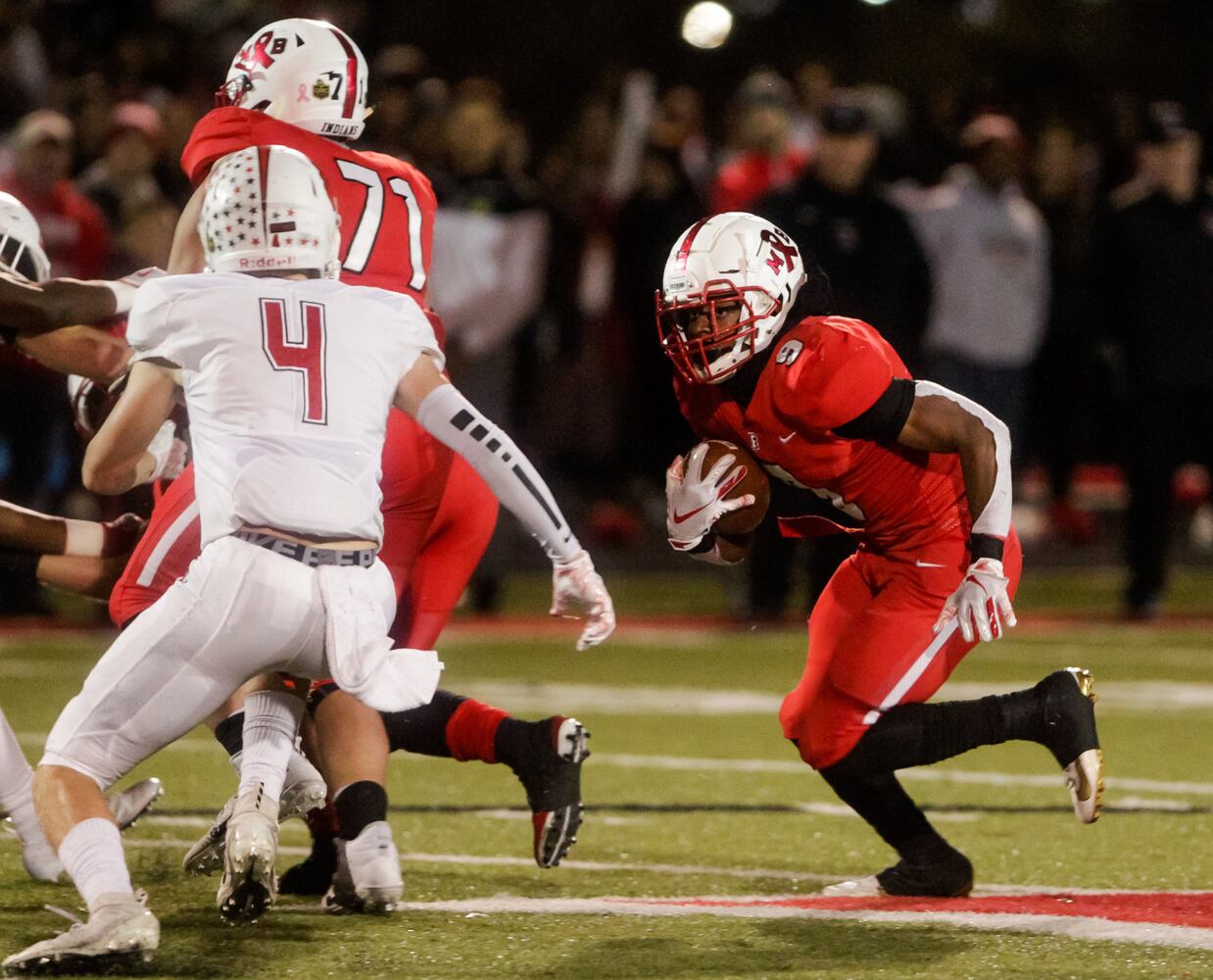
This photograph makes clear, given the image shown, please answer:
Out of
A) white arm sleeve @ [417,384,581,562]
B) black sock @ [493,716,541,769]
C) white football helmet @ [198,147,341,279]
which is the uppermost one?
white football helmet @ [198,147,341,279]

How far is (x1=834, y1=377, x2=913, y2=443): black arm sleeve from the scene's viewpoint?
4.33 meters

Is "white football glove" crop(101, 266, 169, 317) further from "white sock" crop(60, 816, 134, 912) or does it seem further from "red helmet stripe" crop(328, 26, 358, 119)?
"white sock" crop(60, 816, 134, 912)

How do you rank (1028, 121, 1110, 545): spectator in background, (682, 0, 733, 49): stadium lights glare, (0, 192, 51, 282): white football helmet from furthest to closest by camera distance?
(682, 0, 733, 49): stadium lights glare < (1028, 121, 1110, 545): spectator in background < (0, 192, 51, 282): white football helmet

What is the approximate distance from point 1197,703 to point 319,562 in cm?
441

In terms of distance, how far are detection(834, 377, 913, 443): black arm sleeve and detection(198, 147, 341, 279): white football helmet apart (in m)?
1.11

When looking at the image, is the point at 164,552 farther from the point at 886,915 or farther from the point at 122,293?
the point at 886,915

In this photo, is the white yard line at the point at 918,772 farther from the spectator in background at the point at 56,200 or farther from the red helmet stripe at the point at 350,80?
the spectator in background at the point at 56,200

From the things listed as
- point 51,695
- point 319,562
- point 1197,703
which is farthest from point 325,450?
point 1197,703

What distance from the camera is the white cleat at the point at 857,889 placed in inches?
175

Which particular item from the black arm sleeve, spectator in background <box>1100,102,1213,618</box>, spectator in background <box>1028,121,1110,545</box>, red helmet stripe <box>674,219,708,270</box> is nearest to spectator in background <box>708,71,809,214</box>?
spectator in background <box>1100,102,1213,618</box>

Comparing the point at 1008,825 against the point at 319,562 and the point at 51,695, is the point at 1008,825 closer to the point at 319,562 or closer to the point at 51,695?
the point at 319,562

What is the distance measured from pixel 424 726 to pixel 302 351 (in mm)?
1113

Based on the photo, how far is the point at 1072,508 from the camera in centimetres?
1251

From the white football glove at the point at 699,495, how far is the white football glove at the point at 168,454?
1032 mm
